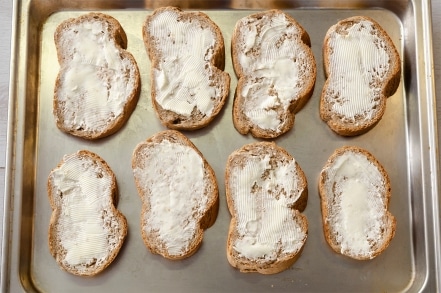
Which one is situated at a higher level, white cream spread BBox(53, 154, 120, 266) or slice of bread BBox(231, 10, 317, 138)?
slice of bread BBox(231, 10, 317, 138)

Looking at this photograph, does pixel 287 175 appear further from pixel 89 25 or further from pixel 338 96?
pixel 89 25

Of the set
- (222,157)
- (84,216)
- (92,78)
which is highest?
(92,78)

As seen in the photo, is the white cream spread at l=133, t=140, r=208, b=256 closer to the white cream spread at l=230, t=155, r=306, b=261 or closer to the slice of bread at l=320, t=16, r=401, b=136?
the white cream spread at l=230, t=155, r=306, b=261

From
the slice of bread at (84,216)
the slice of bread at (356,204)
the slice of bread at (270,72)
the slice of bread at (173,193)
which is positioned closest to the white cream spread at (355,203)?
the slice of bread at (356,204)

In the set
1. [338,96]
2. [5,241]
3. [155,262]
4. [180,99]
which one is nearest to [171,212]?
[155,262]

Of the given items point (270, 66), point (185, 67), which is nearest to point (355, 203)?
point (270, 66)

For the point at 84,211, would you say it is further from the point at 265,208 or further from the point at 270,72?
the point at 270,72

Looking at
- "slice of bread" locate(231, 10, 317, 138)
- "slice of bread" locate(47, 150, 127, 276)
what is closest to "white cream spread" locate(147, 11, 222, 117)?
"slice of bread" locate(231, 10, 317, 138)
